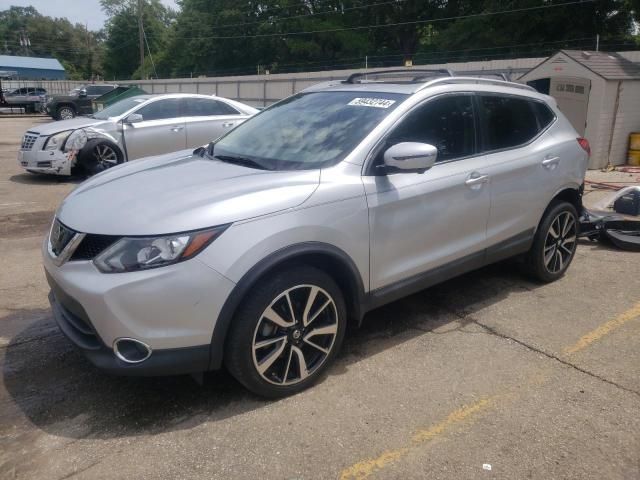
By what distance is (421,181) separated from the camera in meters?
3.59

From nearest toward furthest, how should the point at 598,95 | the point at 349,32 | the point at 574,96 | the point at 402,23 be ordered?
1. the point at 598,95
2. the point at 574,96
3. the point at 402,23
4. the point at 349,32

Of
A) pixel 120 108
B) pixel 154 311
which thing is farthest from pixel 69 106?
pixel 154 311

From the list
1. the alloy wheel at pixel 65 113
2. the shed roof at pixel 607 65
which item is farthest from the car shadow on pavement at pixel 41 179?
the alloy wheel at pixel 65 113

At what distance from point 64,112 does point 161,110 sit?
1717 cm

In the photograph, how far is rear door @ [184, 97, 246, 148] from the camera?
32.8 feet

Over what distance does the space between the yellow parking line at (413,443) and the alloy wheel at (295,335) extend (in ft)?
2.25

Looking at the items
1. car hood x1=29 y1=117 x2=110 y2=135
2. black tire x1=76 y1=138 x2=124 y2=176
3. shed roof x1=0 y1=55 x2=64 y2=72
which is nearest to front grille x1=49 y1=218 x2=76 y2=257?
black tire x1=76 y1=138 x2=124 y2=176

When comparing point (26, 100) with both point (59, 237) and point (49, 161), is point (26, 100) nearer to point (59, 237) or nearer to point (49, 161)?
point (49, 161)

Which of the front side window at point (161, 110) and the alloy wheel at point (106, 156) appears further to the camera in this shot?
the front side window at point (161, 110)

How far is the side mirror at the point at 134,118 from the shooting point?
9.51 meters

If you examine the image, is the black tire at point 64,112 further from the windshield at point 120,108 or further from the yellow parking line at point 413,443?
the yellow parking line at point 413,443

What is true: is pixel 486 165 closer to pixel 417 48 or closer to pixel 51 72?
pixel 417 48

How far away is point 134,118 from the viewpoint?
952cm

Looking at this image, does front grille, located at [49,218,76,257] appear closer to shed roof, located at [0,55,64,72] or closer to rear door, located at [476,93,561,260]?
rear door, located at [476,93,561,260]
